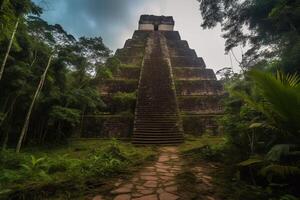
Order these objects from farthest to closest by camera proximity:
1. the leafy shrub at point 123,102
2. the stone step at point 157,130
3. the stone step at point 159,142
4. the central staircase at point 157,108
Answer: the leafy shrub at point 123,102
the stone step at point 157,130
the central staircase at point 157,108
the stone step at point 159,142

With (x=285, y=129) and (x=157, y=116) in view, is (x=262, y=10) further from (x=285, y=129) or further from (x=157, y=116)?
(x=157, y=116)

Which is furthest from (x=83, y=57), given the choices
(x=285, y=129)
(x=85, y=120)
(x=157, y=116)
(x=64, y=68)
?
(x=285, y=129)

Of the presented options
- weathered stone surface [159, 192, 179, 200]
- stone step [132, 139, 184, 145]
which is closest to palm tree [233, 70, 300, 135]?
weathered stone surface [159, 192, 179, 200]

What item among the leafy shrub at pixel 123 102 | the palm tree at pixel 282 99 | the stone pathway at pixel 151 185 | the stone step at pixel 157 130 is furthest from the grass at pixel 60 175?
the leafy shrub at pixel 123 102

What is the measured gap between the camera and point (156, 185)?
3549mm

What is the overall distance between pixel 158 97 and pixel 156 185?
8.72 m

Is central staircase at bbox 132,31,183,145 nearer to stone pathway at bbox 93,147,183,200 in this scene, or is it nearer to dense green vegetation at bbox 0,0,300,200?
dense green vegetation at bbox 0,0,300,200

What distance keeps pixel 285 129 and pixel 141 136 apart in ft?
21.1

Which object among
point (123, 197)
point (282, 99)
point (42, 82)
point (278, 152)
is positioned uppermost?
point (42, 82)

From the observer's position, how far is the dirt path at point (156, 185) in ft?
9.95

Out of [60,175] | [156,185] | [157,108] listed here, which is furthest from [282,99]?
[157,108]

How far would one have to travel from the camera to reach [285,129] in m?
3.25

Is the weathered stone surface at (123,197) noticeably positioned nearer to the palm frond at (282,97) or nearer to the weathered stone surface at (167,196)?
the weathered stone surface at (167,196)

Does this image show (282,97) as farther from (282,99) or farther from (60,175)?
(60,175)
